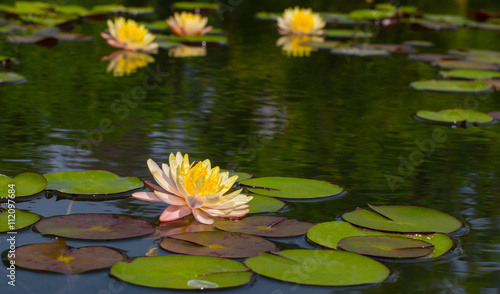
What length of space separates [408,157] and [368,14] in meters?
5.73

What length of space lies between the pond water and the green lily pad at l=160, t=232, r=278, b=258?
59 millimetres

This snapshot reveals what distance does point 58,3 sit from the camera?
8555mm

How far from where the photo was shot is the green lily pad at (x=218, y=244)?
1992 millimetres

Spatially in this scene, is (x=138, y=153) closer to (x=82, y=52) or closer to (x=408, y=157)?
(x=408, y=157)

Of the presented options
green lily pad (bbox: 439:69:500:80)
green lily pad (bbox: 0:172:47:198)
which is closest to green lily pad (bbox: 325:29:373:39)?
green lily pad (bbox: 439:69:500:80)

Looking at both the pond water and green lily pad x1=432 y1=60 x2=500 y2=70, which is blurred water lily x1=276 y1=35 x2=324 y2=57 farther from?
green lily pad x1=432 y1=60 x2=500 y2=70

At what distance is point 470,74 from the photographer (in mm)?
5305

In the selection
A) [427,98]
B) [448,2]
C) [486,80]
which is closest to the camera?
[427,98]

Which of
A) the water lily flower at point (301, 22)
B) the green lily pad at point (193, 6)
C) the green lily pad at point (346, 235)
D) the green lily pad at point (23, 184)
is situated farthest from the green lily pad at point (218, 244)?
the green lily pad at point (193, 6)

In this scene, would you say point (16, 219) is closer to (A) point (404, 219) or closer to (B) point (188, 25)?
(A) point (404, 219)

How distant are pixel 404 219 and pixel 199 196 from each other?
69cm

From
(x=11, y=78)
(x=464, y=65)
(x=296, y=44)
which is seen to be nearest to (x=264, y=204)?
(x=11, y=78)

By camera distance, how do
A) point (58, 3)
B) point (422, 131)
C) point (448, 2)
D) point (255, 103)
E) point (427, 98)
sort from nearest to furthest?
point (422, 131) → point (255, 103) → point (427, 98) → point (58, 3) → point (448, 2)

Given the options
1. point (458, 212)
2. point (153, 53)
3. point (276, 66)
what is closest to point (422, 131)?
point (458, 212)
